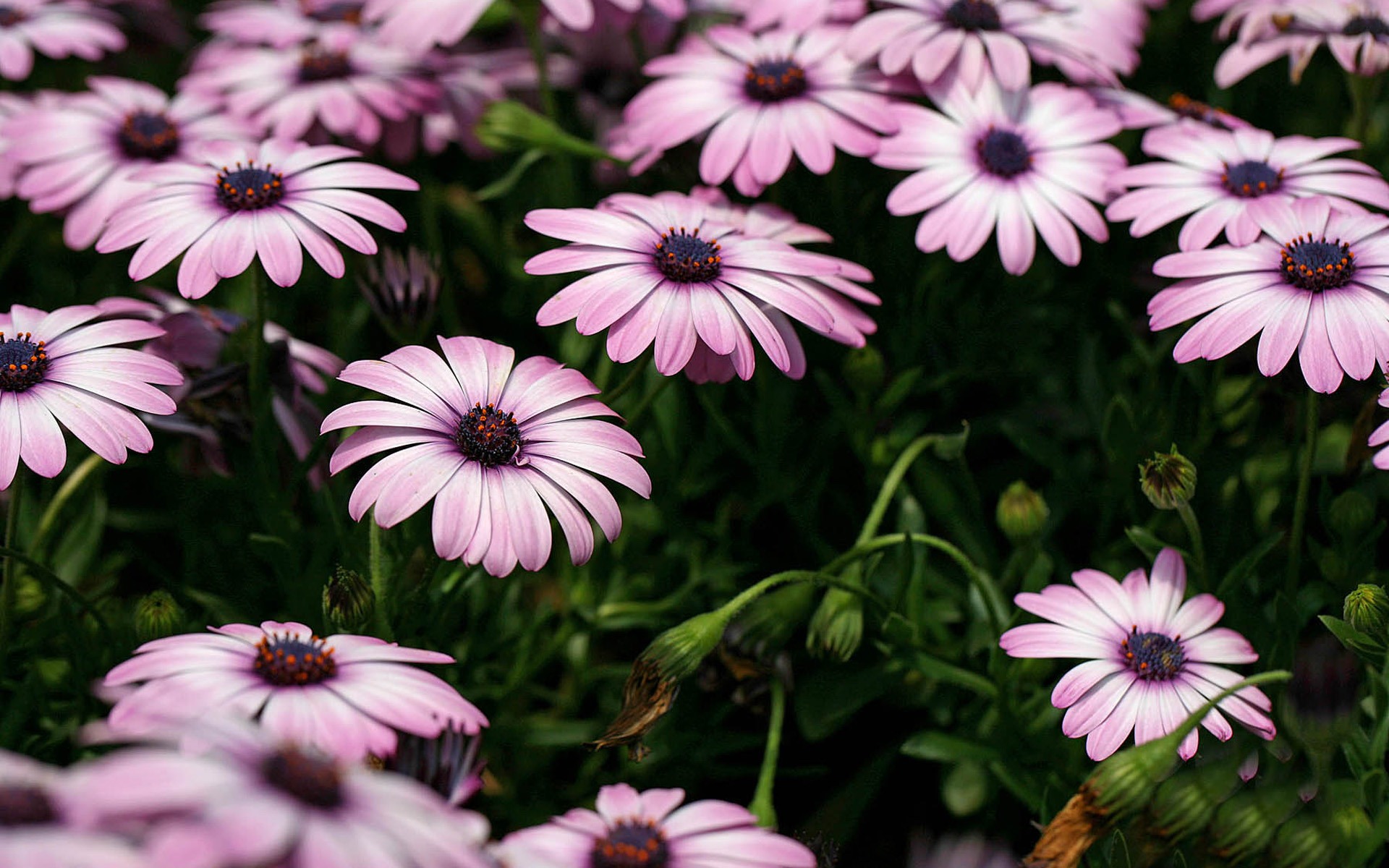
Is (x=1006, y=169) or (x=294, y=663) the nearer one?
(x=294, y=663)

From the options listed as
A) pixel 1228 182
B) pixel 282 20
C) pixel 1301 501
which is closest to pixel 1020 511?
pixel 1301 501

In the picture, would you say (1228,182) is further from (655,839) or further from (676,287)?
(655,839)

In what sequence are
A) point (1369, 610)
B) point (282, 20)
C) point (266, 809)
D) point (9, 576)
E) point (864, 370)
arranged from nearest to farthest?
point (266, 809)
point (1369, 610)
point (9, 576)
point (864, 370)
point (282, 20)

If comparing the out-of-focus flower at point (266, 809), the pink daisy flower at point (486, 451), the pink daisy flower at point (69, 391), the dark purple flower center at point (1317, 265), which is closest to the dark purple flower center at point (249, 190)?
the pink daisy flower at point (69, 391)

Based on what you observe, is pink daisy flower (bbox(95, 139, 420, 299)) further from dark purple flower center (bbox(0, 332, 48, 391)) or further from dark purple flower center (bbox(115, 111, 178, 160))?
dark purple flower center (bbox(115, 111, 178, 160))

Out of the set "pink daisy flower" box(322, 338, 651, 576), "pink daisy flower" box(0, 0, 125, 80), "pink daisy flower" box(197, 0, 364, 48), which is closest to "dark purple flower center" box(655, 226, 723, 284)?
"pink daisy flower" box(322, 338, 651, 576)

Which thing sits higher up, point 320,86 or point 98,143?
point 320,86
